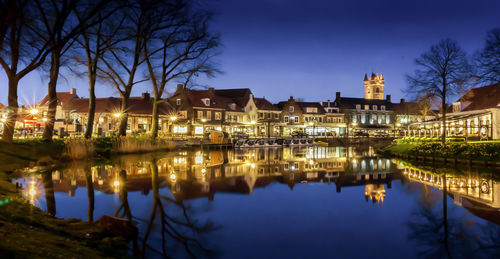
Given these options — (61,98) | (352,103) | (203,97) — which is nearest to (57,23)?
(203,97)

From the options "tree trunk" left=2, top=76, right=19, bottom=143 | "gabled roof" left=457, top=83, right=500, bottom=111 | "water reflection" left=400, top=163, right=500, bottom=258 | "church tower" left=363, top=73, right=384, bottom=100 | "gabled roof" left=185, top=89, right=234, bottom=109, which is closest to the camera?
"water reflection" left=400, top=163, right=500, bottom=258

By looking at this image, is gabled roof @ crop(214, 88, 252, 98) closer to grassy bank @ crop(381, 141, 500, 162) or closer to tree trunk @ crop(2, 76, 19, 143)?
grassy bank @ crop(381, 141, 500, 162)

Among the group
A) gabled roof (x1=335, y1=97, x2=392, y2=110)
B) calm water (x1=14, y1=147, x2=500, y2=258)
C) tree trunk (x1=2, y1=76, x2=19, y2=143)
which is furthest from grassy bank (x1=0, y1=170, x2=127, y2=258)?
gabled roof (x1=335, y1=97, x2=392, y2=110)

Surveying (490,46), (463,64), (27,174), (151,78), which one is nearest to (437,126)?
(463,64)

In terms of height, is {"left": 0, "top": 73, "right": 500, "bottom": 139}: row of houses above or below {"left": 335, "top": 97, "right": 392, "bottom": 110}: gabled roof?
below

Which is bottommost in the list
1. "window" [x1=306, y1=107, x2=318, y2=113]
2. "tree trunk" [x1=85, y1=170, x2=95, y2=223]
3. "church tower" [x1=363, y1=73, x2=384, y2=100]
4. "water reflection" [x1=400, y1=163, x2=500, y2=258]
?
"water reflection" [x1=400, y1=163, x2=500, y2=258]

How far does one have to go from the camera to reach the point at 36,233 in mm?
6270

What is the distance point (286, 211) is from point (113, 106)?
161 feet

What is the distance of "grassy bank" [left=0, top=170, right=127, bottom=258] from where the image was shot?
511 centimetres

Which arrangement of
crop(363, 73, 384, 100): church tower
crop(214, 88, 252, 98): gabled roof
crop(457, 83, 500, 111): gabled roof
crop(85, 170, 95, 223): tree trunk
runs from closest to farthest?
crop(85, 170, 95, 223): tree trunk < crop(457, 83, 500, 111): gabled roof < crop(214, 88, 252, 98): gabled roof < crop(363, 73, 384, 100): church tower

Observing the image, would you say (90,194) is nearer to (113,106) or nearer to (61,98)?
(113,106)

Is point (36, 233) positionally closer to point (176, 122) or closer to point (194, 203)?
point (194, 203)

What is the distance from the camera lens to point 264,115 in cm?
7619

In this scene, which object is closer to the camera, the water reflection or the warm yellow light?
the water reflection
